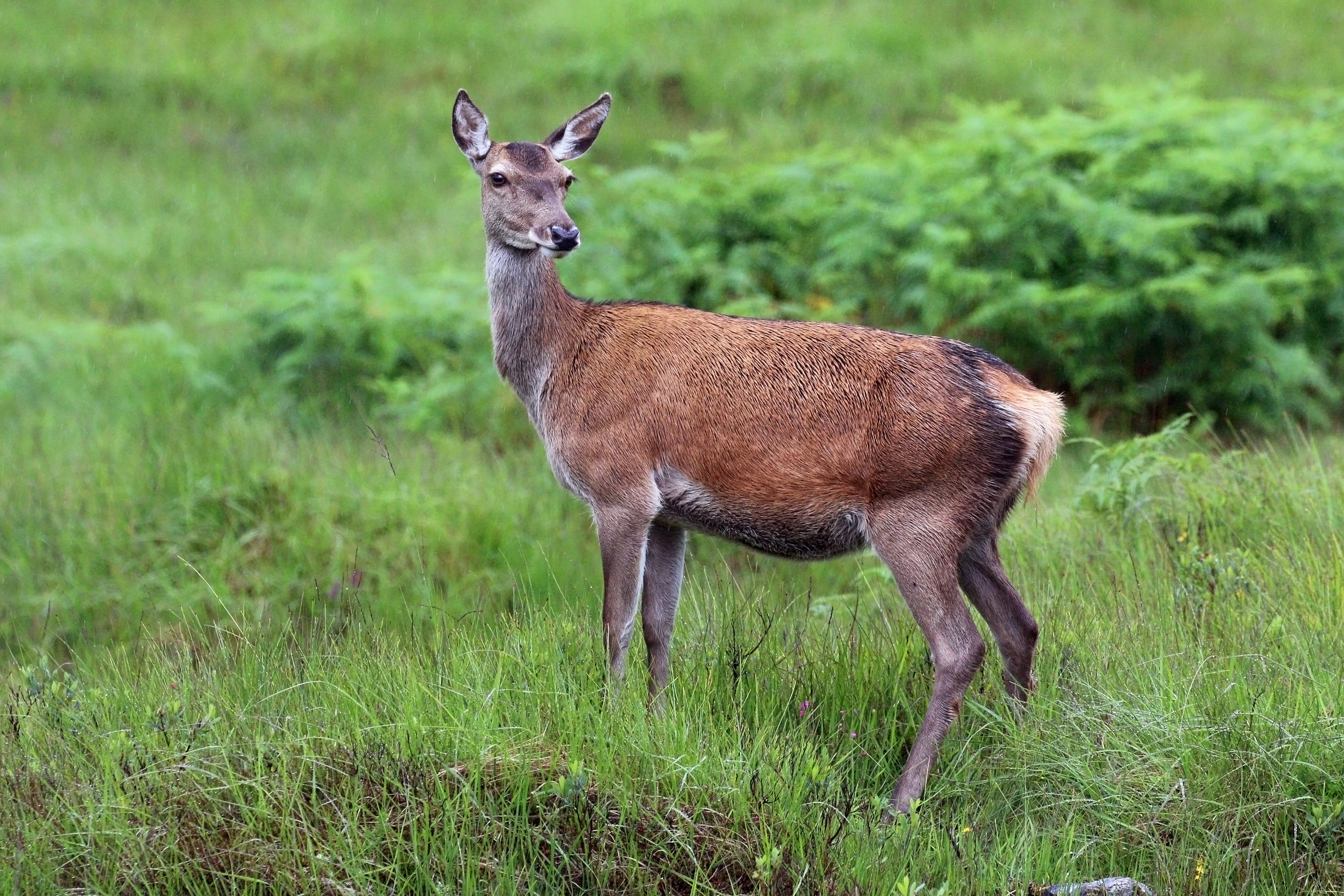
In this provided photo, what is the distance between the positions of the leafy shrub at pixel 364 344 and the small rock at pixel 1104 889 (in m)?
5.85

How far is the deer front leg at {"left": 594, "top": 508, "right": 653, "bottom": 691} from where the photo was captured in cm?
497

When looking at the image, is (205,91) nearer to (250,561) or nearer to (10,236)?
(10,236)

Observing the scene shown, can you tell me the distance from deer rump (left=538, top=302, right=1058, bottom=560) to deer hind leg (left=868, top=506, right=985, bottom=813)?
80 millimetres

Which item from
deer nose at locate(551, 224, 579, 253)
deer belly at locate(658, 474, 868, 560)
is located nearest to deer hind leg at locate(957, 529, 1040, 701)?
deer belly at locate(658, 474, 868, 560)

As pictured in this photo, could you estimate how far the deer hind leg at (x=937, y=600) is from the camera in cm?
463

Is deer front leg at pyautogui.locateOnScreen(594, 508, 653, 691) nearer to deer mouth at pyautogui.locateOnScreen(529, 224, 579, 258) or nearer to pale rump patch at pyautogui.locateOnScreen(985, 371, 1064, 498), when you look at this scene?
deer mouth at pyautogui.locateOnScreen(529, 224, 579, 258)

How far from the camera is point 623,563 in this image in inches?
197

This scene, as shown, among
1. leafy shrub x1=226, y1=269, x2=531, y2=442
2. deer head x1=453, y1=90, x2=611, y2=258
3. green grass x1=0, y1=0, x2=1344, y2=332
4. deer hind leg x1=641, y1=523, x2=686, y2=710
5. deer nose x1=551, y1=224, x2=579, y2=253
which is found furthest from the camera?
green grass x1=0, y1=0, x2=1344, y2=332

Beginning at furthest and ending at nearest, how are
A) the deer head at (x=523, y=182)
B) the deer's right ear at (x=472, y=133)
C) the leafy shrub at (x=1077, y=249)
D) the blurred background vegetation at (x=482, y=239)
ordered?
the leafy shrub at (x=1077, y=249) → the blurred background vegetation at (x=482, y=239) → the deer's right ear at (x=472, y=133) → the deer head at (x=523, y=182)

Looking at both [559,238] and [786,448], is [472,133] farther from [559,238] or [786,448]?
[786,448]

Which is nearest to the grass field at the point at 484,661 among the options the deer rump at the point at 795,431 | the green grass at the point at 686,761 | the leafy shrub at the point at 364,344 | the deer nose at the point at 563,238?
the green grass at the point at 686,761

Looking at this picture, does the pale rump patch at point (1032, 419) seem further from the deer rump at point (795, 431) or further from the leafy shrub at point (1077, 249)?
the leafy shrub at point (1077, 249)

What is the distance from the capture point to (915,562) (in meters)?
4.66

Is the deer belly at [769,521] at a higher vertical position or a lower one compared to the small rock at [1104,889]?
higher
